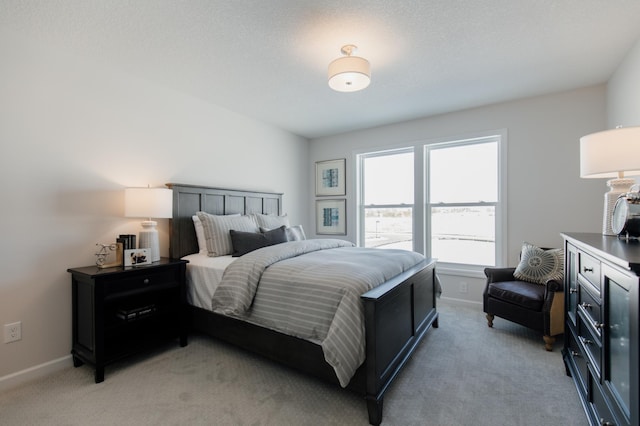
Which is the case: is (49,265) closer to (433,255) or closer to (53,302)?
(53,302)

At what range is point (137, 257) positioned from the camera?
8.02 ft

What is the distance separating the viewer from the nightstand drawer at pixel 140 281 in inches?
84.5

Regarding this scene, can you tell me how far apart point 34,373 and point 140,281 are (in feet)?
3.03

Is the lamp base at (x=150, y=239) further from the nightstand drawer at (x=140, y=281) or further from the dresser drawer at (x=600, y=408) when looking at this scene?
the dresser drawer at (x=600, y=408)

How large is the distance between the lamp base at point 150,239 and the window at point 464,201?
3249mm

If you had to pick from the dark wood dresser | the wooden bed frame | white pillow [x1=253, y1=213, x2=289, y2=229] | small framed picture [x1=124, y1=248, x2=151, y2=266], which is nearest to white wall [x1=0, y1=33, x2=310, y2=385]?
the wooden bed frame

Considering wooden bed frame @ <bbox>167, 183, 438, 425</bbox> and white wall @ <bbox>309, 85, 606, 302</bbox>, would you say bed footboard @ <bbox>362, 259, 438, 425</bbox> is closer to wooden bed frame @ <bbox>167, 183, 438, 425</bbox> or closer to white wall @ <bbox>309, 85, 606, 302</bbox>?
wooden bed frame @ <bbox>167, 183, 438, 425</bbox>

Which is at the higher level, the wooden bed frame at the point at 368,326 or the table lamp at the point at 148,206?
the table lamp at the point at 148,206

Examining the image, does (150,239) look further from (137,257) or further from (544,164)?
(544,164)

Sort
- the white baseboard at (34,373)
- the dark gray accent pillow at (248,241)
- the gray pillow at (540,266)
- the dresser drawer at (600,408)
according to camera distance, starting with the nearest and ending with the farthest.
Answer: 1. the dresser drawer at (600,408)
2. the white baseboard at (34,373)
3. the gray pillow at (540,266)
4. the dark gray accent pillow at (248,241)

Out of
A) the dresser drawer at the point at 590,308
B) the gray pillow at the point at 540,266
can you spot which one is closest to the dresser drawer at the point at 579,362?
the dresser drawer at the point at 590,308

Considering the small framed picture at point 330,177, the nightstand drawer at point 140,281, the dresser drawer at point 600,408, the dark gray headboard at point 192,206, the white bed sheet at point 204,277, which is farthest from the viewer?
the small framed picture at point 330,177

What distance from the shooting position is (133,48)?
7.47 feet

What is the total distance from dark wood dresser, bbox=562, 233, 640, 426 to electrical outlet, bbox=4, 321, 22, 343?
337cm
